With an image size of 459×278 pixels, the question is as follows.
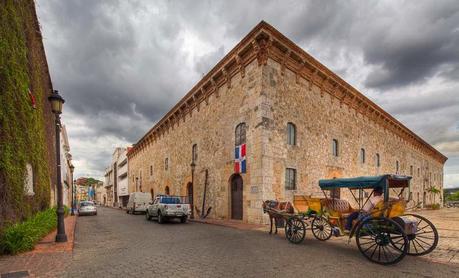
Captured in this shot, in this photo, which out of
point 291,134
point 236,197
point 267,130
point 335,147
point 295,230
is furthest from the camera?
point 335,147

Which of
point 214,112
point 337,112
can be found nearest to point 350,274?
point 214,112

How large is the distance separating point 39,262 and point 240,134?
36.7 ft

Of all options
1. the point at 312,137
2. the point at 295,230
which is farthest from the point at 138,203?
the point at 295,230

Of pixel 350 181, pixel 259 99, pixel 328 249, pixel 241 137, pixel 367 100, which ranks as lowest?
pixel 328 249

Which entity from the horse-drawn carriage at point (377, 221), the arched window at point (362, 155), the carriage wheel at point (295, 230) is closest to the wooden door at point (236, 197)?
the horse-drawn carriage at point (377, 221)

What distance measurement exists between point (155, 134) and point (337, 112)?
68.0ft

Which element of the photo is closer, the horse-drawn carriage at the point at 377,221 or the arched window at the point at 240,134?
the horse-drawn carriage at the point at 377,221

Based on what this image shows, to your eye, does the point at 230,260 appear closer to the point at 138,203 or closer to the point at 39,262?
the point at 39,262

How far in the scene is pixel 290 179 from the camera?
1480cm

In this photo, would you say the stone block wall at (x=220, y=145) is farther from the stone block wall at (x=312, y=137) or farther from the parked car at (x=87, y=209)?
the parked car at (x=87, y=209)

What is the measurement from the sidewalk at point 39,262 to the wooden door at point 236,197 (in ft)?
30.0

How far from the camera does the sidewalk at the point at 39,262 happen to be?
16.1 feet

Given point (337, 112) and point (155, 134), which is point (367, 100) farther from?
point (155, 134)

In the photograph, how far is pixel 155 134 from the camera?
31312 millimetres
